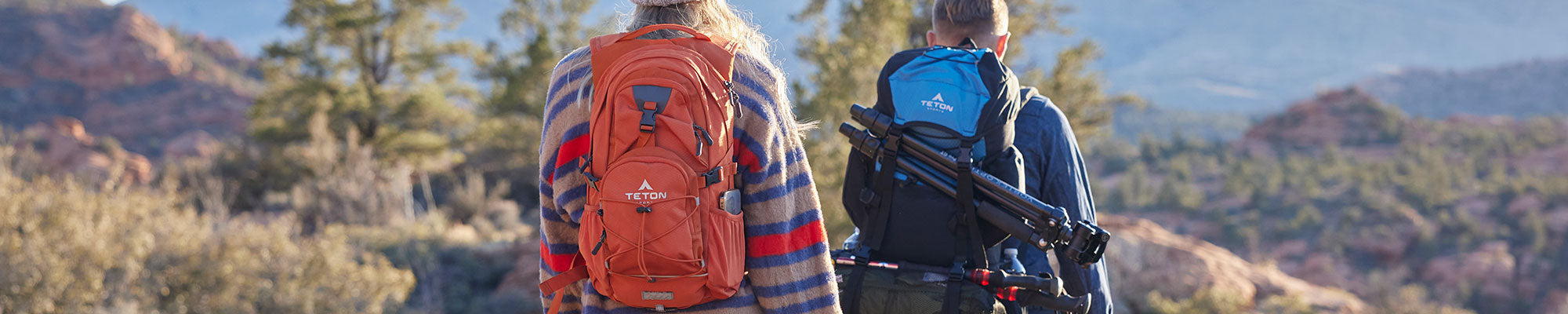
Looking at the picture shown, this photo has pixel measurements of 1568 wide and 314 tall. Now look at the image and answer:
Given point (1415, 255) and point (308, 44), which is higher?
point (308, 44)

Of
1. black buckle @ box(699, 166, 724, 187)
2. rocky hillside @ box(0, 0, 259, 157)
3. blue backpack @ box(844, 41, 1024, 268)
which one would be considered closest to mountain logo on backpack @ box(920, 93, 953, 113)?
blue backpack @ box(844, 41, 1024, 268)

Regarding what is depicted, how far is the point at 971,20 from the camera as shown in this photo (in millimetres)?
2525

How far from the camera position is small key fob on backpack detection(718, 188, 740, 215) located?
1.49m

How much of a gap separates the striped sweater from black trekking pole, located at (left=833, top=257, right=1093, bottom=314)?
694 millimetres

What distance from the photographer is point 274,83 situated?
68.5ft

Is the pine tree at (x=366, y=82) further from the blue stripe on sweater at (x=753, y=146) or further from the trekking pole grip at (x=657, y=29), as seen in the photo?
the blue stripe on sweater at (x=753, y=146)

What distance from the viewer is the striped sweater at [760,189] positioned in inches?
61.7

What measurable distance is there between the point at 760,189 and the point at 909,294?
0.88 metres

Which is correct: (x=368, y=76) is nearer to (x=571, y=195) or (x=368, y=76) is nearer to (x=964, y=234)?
(x=964, y=234)

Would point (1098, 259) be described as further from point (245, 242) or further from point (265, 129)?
point (265, 129)

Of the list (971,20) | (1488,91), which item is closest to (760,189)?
(971,20)

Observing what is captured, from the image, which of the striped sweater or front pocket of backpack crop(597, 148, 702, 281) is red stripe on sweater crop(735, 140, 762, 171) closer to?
the striped sweater

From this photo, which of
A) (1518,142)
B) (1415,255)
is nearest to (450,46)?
(1415,255)

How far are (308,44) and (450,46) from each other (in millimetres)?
3018
